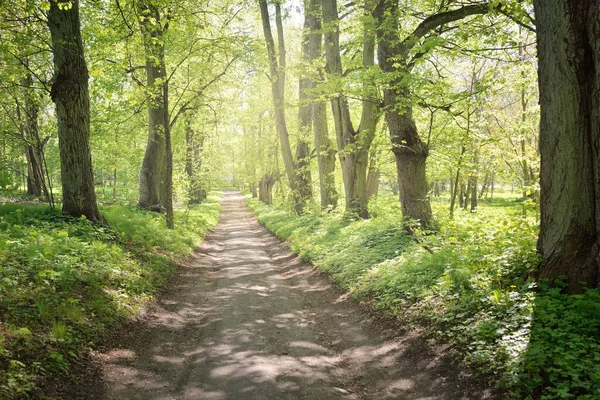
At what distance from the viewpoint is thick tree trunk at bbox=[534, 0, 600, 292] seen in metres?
4.89

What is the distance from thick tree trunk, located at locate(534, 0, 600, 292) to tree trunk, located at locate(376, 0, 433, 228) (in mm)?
4693

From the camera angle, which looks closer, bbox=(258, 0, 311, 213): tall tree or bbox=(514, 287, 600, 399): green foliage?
bbox=(514, 287, 600, 399): green foliage

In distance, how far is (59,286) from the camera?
20.5 ft

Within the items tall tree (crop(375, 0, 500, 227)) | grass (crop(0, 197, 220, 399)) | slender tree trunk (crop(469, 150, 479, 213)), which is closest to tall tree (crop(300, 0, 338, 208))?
slender tree trunk (crop(469, 150, 479, 213))

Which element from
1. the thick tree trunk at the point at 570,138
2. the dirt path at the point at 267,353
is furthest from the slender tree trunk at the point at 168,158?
the thick tree trunk at the point at 570,138

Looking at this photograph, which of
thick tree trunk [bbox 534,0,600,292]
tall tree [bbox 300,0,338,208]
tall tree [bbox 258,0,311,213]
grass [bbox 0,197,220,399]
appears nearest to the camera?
grass [bbox 0,197,220,399]

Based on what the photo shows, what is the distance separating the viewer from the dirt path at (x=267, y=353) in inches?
184

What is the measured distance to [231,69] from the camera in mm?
16672

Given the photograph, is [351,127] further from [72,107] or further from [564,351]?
[564,351]

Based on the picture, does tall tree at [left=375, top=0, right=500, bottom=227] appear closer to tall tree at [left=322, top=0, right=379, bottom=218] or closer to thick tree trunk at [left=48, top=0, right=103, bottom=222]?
tall tree at [left=322, top=0, right=379, bottom=218]

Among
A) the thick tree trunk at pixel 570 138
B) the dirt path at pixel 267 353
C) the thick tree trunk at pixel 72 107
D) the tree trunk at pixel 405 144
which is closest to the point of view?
the dirt path at pixel 267 353

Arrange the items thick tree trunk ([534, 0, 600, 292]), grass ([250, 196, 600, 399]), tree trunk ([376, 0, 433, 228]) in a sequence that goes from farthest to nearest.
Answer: tree trunk ([376, 0, 433, 228])
thick tree trunk ([534, 0, 600, 292])
grass ([250, 196, 600, 399])

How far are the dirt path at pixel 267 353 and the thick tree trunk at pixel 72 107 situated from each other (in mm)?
3314

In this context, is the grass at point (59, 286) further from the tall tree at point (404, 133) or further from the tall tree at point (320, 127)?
the tall tree at point (320, 127)
